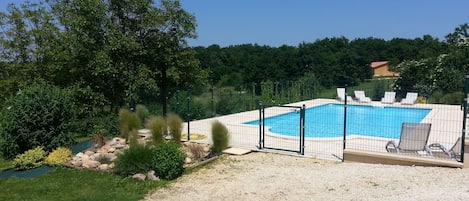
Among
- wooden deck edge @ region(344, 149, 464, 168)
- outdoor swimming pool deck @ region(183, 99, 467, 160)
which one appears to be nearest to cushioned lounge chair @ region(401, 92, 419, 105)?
outdoor swimming pool deck @ region(183, 99, 467, 160)

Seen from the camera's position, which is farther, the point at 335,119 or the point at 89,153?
the point at 335,119

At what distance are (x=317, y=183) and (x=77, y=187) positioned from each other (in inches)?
164

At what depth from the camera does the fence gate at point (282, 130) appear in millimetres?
8883

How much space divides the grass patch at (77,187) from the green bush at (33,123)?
5.25ft

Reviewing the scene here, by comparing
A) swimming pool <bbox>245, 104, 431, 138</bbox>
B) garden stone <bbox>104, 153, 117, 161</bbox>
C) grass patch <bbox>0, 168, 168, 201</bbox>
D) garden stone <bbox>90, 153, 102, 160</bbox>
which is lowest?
grass patch <bbox>0, 168, 168, 201</bbox>

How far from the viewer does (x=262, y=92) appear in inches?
710

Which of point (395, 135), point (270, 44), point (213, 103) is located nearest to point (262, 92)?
point (213, 103)

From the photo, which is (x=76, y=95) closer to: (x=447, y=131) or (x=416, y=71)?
(x=447, y=131)

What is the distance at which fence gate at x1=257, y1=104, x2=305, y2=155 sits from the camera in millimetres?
8883

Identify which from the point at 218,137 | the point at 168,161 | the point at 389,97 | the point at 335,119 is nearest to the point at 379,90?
the point at 389,97

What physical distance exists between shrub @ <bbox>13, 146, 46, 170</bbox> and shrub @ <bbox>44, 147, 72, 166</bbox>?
16 centimetres

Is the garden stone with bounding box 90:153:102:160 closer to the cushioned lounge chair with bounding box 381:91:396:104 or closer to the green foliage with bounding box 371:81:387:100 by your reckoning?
the cushioned lounge chair with bounding box 381:91:396:104

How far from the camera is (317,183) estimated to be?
639 centimetres

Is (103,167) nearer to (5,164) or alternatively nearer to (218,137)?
(218,137)
